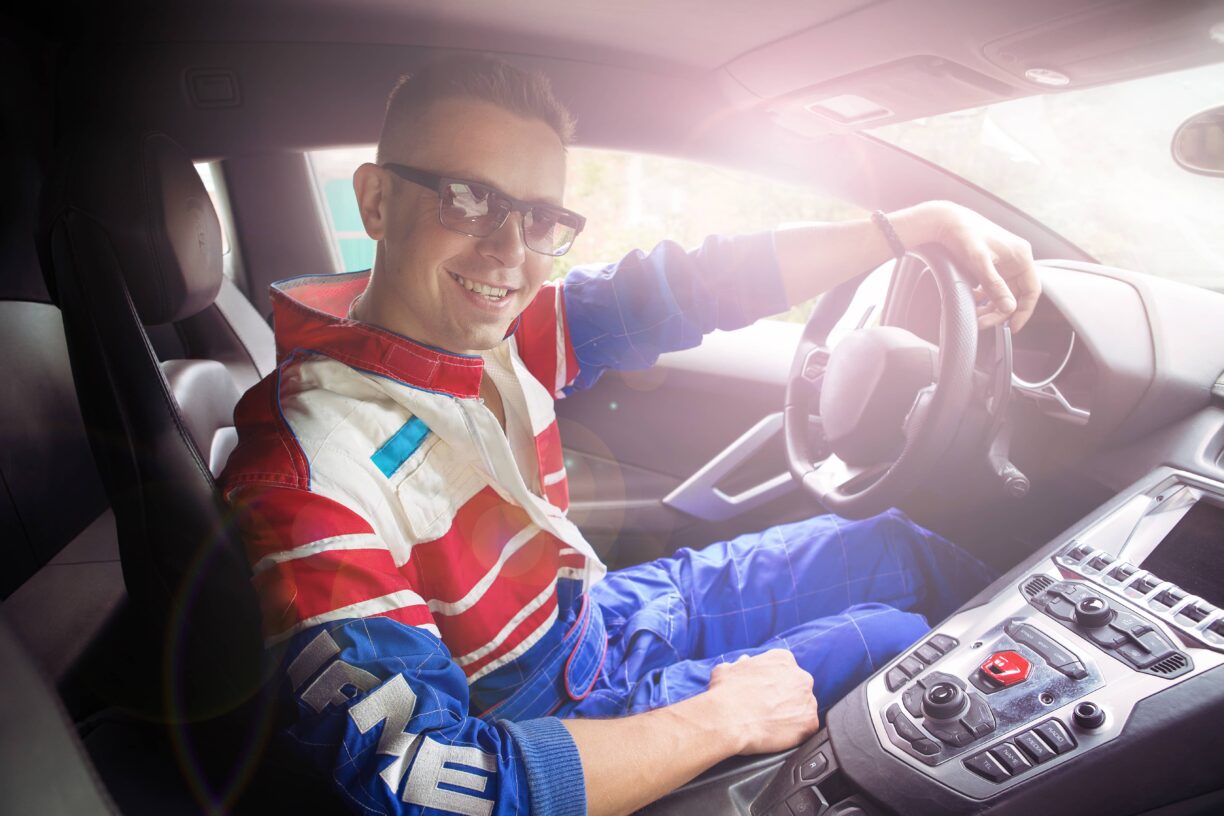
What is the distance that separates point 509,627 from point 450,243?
1.93 ft

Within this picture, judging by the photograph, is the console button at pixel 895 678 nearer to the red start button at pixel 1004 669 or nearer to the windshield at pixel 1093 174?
the red start button at pixel 1004 669

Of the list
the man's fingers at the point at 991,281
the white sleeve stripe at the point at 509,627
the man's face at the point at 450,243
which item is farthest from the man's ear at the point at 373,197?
the man's fingers at the point at 991,281

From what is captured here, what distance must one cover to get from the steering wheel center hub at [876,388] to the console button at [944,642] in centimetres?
40

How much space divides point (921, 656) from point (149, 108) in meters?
2.02

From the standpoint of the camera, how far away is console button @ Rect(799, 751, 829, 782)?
3.57ft

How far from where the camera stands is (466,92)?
45.6 inches

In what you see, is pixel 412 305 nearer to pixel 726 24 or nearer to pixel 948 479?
pixel 726 24

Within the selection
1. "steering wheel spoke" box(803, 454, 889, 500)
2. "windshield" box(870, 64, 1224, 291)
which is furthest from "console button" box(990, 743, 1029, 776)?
"windshield" box(870, 64, 1224, 291)

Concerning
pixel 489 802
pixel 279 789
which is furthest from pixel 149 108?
pixel 489 802

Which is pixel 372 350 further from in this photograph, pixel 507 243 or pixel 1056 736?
pixel 1056 736

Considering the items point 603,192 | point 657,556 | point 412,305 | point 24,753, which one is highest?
point 603,192

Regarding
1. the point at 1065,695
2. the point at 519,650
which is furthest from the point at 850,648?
the point at 519,650

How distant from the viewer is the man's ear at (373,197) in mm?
1184

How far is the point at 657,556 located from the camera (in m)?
2.18
